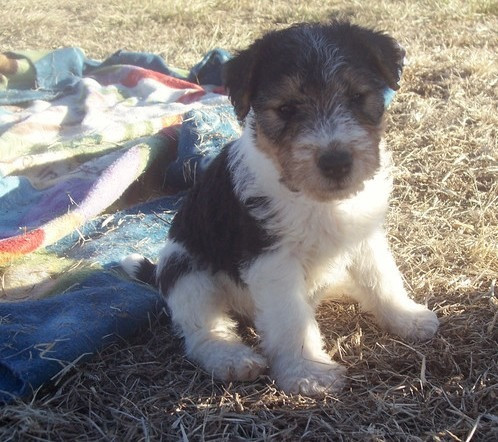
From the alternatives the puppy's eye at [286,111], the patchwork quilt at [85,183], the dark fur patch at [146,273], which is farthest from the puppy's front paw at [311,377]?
the dark fur patch at [146,273]

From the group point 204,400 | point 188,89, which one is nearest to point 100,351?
point 204,400

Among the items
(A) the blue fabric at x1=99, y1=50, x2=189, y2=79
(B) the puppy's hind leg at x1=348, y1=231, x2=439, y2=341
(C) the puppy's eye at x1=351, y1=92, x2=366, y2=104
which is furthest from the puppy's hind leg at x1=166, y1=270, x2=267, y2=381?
(A) the blue fabric at x1=99, y1=50, x2=189, y2=79

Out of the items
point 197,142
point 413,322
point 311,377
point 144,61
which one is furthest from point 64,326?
point 144,61

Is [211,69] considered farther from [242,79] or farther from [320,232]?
[320,232]

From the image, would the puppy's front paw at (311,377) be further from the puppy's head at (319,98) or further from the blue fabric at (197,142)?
the blue fabric at (197,142)

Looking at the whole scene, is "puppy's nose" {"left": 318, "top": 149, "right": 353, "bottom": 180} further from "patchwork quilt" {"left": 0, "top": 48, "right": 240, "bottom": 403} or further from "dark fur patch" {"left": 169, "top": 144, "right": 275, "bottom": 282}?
"patchwork quilt" {"left": 0, "top": 48, "right": 240, "bottom": 403}
